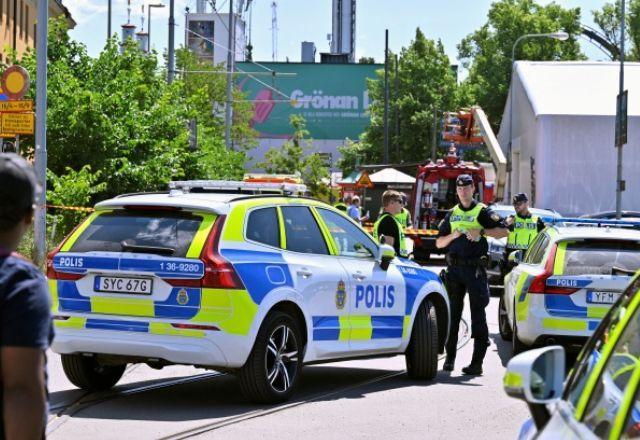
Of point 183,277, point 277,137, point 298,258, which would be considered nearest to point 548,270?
point 298,258

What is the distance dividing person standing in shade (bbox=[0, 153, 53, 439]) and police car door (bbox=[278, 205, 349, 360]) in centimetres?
632

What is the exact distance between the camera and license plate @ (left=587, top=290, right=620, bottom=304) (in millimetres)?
12195

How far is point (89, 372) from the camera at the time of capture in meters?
10.1

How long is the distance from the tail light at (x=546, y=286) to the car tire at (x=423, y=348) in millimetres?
1460

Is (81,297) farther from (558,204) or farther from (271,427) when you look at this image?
(558,204)

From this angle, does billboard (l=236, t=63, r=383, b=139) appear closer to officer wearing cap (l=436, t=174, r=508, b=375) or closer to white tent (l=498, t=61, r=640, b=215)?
white tent (l=498, t=61, r=640, b=215)

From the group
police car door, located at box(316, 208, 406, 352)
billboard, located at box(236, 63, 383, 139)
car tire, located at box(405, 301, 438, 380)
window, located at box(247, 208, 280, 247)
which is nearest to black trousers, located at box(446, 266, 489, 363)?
car tire, located at box(405, 301, 438, 380)

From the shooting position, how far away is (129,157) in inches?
1165

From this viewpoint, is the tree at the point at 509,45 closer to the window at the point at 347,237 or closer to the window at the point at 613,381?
the window at the point at 347,237

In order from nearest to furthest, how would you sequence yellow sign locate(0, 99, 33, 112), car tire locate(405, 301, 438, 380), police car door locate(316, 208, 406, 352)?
police car door locate(316, 208, 406, 352)
car tire locate(405, 301, 438, 380)
yellow sign locate(0, 99, 33, 112)

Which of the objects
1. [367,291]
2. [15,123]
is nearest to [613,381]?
[367,291]

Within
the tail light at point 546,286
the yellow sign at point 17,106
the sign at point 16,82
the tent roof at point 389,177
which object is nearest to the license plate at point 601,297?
the tail light at point 546,286

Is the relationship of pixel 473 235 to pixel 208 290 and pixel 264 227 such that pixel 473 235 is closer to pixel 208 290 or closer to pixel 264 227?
pixel 264 227

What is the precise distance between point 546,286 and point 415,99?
75.1m
